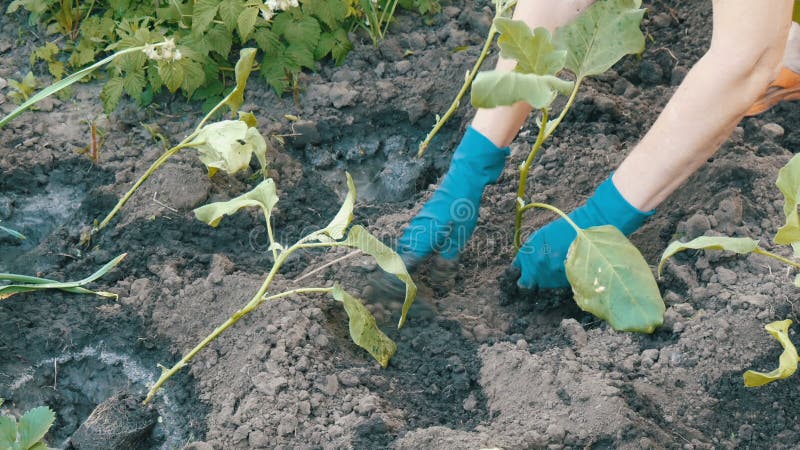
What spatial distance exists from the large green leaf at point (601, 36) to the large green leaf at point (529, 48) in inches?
7.0

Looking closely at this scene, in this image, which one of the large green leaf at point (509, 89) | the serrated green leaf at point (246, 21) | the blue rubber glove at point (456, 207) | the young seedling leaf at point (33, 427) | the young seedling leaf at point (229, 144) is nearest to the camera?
the large green leaf at point (509, 89)

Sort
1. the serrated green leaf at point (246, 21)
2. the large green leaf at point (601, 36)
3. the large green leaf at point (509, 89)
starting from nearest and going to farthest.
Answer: the large green leaf at point (509, 89)
the large green leaf at point (601, 36)
the serrated green leaf at point (246, 21)

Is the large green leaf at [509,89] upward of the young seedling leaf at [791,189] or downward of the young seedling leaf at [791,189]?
upward

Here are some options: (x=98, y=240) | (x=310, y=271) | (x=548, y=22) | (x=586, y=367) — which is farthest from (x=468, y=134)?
(x=98, y=240)

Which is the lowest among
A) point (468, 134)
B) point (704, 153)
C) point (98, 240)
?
point (98, 240)

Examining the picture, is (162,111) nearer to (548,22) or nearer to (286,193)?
(286,193)

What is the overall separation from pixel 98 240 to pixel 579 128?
1.38 metres

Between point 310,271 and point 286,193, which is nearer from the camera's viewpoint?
point 310,271

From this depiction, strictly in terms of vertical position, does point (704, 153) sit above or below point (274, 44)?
above

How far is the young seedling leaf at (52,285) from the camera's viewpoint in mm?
2059

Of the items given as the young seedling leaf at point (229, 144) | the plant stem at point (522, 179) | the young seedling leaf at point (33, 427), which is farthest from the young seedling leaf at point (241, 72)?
the young seedling leaf at point (33, 427)

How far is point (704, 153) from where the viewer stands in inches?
80.1

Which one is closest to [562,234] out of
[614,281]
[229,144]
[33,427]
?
[614,281]

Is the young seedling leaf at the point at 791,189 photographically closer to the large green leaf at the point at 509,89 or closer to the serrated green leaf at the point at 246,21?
the large green leaf at the point at 509,89
